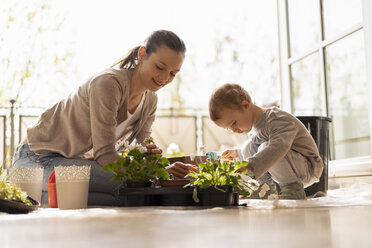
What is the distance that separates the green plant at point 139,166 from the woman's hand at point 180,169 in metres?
0.13

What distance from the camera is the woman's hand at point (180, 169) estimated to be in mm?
1802

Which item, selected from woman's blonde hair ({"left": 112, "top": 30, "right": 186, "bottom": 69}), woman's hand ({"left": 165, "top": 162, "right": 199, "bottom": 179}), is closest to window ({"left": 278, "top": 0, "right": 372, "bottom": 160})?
woman's blonde hair ({"left": 112, "top": 30, "right": 186, "bottom": 69})

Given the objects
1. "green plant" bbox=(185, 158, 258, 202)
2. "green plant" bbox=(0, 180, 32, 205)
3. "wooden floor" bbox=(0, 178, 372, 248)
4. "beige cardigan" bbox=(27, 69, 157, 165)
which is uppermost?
"beige cardigan" bbox=(27, 69, 157, 165)

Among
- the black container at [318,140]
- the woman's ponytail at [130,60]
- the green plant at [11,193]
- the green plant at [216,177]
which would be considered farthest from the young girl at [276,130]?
the green plant at [11,193]

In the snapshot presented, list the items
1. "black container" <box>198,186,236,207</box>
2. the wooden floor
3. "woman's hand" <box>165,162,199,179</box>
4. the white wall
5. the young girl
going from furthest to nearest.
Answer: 1. the white wall
2. the young girl
3. "woman's hand" <box>165,162,199,179</box>
4. "black container" <box>198,186,236,207</box>
5. the wooden floor

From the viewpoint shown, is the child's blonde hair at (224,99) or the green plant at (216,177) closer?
the green plant at (216,177)

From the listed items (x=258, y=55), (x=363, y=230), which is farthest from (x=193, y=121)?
(x=363, y=230)

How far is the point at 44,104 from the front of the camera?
5.97 m

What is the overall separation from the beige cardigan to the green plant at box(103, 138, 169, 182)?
0.22 m

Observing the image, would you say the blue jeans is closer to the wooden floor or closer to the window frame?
the wooden floor

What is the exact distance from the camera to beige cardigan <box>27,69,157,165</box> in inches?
74.5

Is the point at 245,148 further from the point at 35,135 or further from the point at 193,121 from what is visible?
the point at 193,121

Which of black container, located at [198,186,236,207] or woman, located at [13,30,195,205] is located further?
woman, located at [13,30,195,205]

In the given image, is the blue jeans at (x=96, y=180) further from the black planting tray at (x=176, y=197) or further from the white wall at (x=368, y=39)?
the white wall at (x=368, y=39)
